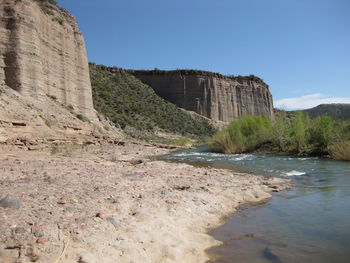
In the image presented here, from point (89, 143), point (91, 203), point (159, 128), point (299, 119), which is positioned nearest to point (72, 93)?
point (89, 143)

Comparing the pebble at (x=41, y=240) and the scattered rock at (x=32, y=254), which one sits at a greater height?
the pebble at (x=41, y=240)

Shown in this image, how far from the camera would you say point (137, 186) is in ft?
23.1

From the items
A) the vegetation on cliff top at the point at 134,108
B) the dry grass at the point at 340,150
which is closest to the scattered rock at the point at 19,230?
the dry grass at the point at 340,150

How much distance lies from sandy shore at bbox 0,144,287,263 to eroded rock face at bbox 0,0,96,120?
54.4ft

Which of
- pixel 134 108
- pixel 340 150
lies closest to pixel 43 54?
pixel 340 150

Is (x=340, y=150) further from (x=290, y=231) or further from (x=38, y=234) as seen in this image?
(x=38, y=234)

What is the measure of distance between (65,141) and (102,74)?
39492 millimetres

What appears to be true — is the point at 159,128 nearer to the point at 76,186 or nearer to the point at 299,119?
the point at 299,119

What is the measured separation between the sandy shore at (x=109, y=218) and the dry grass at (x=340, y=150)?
10.5m

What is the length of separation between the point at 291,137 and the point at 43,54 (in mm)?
19883

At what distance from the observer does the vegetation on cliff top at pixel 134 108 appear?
4455cm

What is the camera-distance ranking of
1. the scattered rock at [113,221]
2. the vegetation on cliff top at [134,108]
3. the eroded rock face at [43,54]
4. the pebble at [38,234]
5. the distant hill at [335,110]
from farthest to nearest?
1. the distant hill at [335,110]
2. the vegetation on cliff top at [134,108]
3. the eroded rock face at [43,54]
4. the scattered rock at [113,221]
5. the pebble at [38,234]

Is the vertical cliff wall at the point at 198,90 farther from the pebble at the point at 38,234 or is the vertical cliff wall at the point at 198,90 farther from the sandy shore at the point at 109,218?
the pebble at the point at 38,234

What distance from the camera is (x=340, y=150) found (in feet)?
54.4
